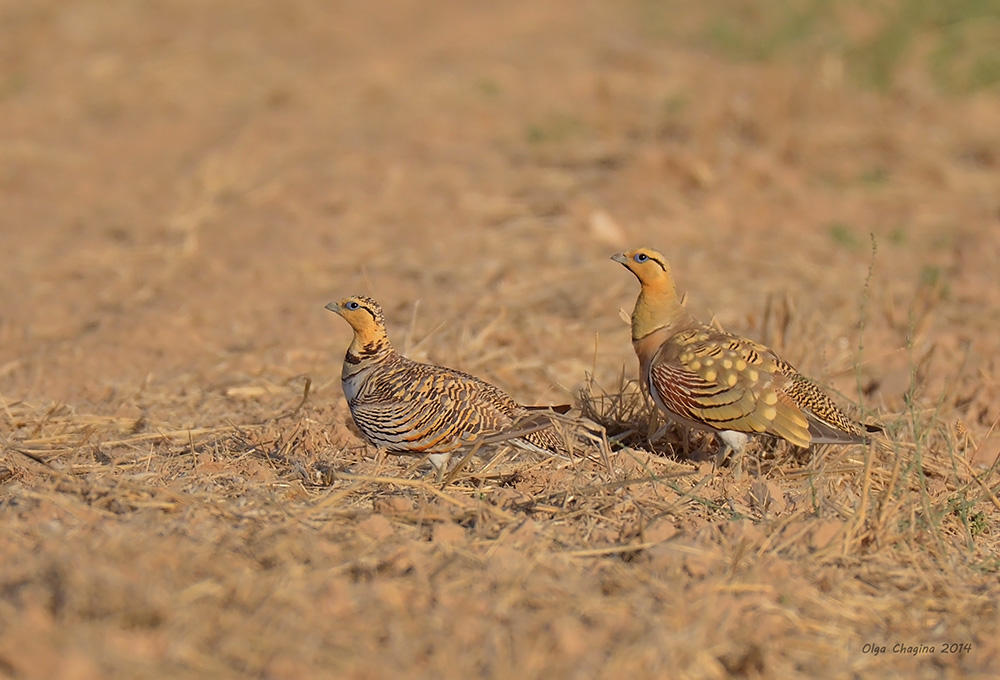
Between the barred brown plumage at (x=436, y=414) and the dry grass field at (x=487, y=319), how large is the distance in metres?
0.17

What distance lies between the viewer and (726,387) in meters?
4.64

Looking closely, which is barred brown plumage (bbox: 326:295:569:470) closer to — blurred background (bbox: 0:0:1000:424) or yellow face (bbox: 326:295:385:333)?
yellow face (bbox: 326:295:385:333)

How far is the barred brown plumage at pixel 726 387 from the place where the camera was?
15.2ft

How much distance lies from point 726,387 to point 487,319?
2590 millimetres

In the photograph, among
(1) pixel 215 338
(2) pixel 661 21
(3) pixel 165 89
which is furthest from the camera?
(2) pixel 661 21

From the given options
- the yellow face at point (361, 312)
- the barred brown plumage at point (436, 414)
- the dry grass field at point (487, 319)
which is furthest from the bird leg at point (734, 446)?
the yellow face at point (361, 312)

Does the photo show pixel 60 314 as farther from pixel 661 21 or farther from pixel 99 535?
pixel 661 21

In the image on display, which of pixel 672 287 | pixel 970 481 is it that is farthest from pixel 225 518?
pixel 970 481

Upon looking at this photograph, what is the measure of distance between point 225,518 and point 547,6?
13321 mm

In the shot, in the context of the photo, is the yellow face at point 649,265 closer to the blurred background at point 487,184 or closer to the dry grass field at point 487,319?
the dry grass field at point 487,319

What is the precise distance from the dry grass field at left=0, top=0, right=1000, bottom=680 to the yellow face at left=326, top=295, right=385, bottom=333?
49cm

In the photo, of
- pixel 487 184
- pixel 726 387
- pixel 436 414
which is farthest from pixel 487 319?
pixel 487 184

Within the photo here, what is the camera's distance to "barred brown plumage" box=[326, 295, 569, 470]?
4574 mm

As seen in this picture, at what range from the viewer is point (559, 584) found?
3.56 m
